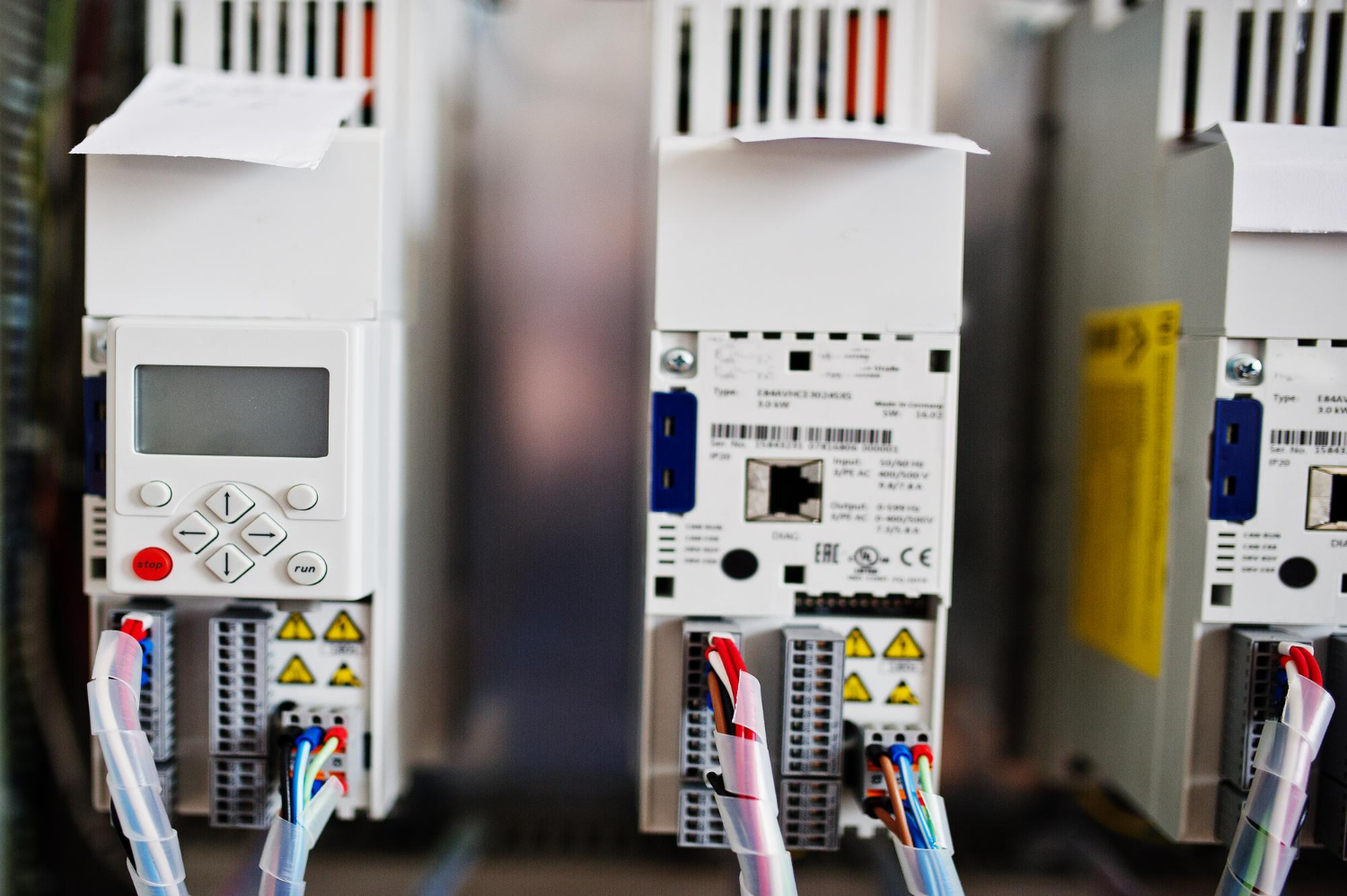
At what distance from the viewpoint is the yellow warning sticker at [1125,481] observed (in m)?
1.02

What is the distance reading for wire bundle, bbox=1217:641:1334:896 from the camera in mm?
847

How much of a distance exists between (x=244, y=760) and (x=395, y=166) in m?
0.68

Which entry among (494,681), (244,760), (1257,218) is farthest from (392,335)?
(1257,218)

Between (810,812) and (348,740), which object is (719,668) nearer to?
(810,812)

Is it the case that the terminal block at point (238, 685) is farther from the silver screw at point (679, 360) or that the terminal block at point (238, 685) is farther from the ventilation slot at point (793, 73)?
the ventilation slot at point (793, 73)

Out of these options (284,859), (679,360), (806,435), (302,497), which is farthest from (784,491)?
(284,859)

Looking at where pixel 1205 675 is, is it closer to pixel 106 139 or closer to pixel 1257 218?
pixel 1257 218

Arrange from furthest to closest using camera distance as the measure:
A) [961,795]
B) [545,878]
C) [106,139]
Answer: [961,795]
[545,878]
[106,139]

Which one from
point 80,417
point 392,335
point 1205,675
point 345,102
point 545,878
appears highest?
A: point 345,102

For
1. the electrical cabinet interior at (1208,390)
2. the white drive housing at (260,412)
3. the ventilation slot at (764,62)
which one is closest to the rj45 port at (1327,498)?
the electrical cabinet interior at (1208,390)

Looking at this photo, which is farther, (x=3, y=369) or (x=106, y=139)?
(x=3, y=369)

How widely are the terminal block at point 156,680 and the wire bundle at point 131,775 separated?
37 mm

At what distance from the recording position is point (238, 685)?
928 mm

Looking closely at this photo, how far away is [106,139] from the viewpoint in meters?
0.87
